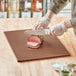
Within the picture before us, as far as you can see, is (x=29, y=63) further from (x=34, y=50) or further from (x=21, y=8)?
(x=21, y=8)

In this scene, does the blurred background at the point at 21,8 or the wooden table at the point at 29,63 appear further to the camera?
the blurred background at the point at 21,8

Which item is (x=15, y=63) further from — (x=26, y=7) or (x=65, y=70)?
(x=26, y=7)

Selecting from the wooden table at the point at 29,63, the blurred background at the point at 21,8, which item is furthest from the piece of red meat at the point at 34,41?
the blurred background at the point at 21,8

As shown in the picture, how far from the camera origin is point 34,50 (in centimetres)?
184

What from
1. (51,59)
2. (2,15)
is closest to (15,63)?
(51,59)

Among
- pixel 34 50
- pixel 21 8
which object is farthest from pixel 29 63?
pixel 21 8

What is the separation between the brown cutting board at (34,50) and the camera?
69.7 inches

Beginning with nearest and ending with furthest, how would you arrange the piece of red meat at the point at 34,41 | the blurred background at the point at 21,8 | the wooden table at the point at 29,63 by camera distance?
the wooden table at the point at 29,63
the piece of red meat at the point at 34,41
the blurred background at the point at 21,8

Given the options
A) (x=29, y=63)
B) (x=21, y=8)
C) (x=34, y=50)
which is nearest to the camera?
(x=29, y=63)

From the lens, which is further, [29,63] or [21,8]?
[21,8]

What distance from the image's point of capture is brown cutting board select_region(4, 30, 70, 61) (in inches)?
69.7

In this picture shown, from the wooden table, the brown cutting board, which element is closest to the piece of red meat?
the brown cutting board

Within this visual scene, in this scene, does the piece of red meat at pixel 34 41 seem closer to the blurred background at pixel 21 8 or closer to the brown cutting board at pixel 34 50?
the brown cutting board at pixel 34 50

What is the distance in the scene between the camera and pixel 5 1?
9.95 ft
